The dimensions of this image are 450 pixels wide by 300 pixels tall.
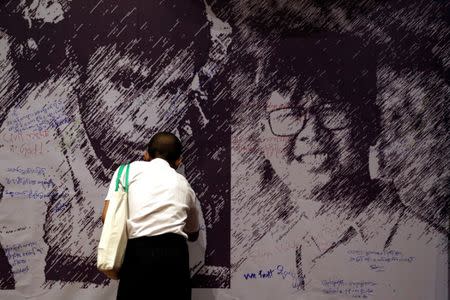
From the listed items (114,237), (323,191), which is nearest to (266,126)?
(323,191)

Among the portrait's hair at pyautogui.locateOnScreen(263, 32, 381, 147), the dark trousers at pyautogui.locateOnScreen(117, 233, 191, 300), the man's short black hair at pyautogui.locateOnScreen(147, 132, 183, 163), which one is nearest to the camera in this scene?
the dark trousers at pyautogui.locateOnScreen(117, 233, 191, 300)

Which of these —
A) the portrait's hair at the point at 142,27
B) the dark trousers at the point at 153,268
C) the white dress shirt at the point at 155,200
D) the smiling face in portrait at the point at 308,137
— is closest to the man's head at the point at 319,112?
the smiling face in portrait at the point at 308,137

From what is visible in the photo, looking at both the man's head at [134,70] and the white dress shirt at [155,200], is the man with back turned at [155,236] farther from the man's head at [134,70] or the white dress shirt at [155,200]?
the man's head at [134,70]

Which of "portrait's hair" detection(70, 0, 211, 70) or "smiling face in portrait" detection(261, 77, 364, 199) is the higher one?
"portrait's hair" detection(70, 0, 211, 70)

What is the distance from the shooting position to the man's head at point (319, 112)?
7.23 feet

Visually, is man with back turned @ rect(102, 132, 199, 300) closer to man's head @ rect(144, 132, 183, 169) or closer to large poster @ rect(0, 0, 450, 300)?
man's head @ rect(144, 132, 183, 169)

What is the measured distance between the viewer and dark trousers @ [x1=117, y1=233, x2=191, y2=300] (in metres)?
1.73

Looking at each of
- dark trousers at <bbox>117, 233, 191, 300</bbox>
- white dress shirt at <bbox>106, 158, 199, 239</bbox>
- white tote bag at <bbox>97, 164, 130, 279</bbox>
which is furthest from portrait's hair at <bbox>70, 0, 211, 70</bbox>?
dark trousers at <bbox>117, 233, 191, 300</bbox>

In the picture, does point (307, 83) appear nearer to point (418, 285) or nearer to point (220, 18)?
point (220, 18)

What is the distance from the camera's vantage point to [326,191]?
2.21 m

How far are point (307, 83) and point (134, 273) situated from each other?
1256 mm

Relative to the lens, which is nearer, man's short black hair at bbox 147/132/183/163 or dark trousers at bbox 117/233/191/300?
dark trousers at bbox 117/233/191/300

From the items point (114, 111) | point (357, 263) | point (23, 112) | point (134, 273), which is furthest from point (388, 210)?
point (23, 112)

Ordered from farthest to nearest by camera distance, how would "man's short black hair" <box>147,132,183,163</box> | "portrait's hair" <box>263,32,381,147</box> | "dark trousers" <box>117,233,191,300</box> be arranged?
"portrait's hair" <box>263,32,381,147</box>
"man's short black hair" <box>147,132,183,163</box>
"dark trousers" <box>117,233,191,300</box>
